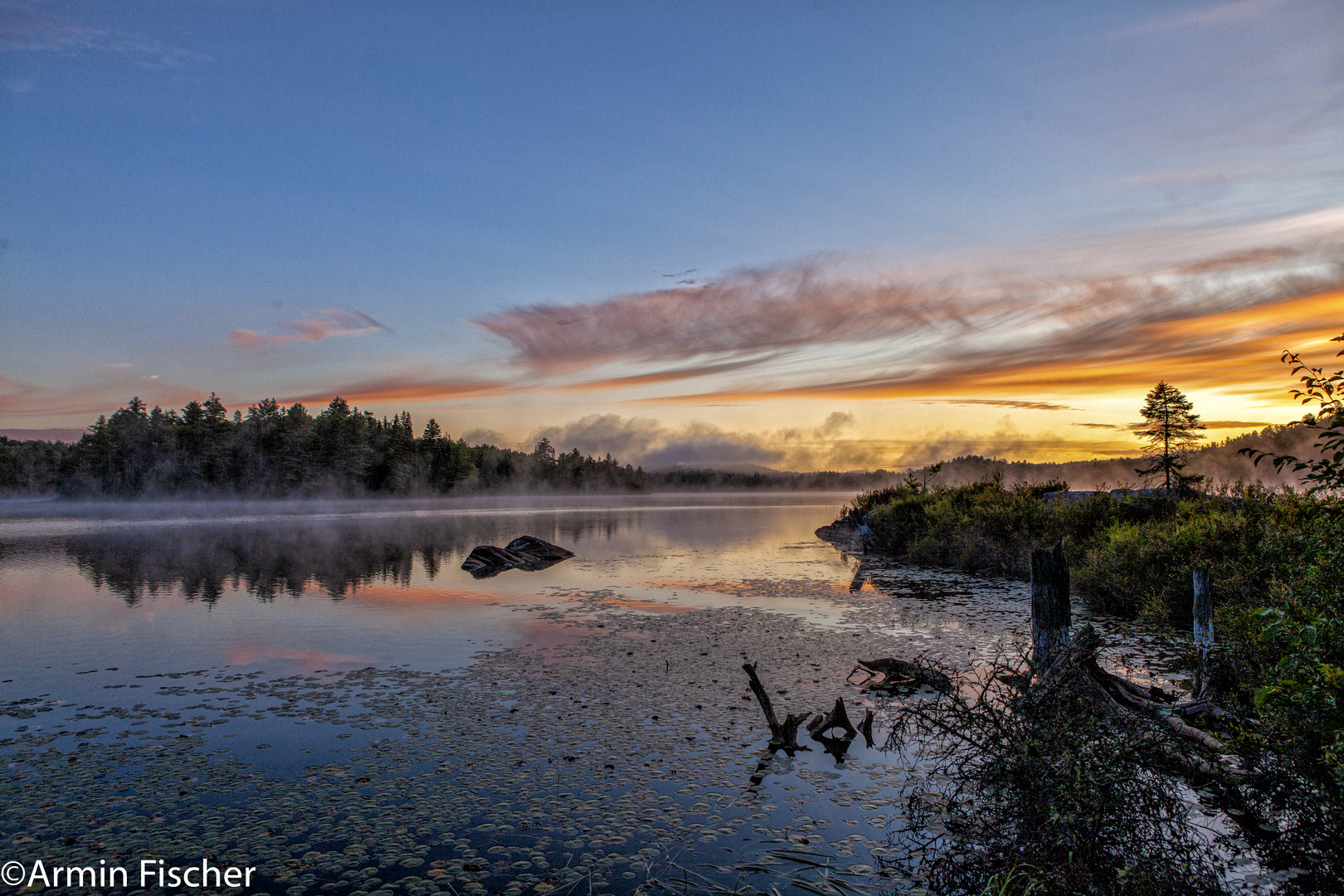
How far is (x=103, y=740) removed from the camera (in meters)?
9.23

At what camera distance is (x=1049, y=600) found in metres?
9.62

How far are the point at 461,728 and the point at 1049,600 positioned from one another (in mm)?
8405

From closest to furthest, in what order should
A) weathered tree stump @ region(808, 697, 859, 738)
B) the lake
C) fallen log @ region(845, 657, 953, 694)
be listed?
the lake → weathered tree stump @ region(808, 697, 859, 738) → fallen log @ region(845, 657, 953, 694)

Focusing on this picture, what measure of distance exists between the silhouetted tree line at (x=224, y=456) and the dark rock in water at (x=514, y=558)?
92222 mm

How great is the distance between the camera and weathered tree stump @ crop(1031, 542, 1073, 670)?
9.57 meters

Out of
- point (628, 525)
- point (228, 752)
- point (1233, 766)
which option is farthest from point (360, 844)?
point (628, 525)

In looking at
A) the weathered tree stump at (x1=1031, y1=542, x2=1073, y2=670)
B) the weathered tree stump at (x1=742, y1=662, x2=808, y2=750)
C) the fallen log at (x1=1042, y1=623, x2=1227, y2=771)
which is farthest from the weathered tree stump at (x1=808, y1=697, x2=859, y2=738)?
the fallen log at (x1=1042, y1=623, x2=1227, y2=771)

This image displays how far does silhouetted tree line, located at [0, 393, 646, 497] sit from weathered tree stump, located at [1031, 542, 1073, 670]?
119584 millimetres

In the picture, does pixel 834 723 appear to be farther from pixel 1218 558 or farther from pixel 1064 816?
pixel 1218 558

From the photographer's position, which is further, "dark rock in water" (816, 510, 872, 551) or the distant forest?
the distant forest

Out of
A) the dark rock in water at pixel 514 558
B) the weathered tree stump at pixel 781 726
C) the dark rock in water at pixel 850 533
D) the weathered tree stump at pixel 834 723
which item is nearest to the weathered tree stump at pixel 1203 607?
the weathered tree stump at pixel 834 723

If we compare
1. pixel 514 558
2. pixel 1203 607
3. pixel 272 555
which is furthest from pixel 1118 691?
pixel 272 555

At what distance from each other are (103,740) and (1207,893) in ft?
40.3

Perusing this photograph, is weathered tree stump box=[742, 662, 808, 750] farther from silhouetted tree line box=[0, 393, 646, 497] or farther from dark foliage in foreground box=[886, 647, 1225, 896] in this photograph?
silhouetted tree line box=[0, 393, 646, 497]
